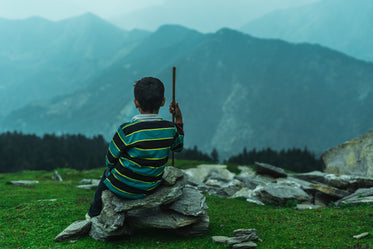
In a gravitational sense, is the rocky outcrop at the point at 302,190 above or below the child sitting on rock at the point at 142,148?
below

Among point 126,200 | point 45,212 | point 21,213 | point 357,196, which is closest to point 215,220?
point 126,200

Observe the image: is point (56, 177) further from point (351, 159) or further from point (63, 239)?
point (351, 159)

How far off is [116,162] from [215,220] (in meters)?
4.23

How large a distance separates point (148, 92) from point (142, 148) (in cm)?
137

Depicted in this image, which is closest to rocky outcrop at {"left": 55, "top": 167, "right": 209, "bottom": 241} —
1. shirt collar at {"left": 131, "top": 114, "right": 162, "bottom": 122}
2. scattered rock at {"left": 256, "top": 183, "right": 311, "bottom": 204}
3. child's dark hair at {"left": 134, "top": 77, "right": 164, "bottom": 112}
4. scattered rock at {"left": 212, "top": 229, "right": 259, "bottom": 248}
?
scattered rock at {"left": 212, "top": 229, "right": 259, "bottom": 248}

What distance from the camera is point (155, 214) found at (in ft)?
25.9

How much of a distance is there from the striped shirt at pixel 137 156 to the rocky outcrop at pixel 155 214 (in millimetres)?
300

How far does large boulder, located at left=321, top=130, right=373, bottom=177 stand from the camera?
66.2ft

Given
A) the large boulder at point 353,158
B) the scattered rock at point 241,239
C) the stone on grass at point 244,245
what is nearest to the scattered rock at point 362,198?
the large boulder at point 353,158

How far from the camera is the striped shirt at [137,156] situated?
7090mm

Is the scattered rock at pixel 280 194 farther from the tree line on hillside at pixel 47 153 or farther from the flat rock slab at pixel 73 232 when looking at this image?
the tree line on hillside at pixel 47 153

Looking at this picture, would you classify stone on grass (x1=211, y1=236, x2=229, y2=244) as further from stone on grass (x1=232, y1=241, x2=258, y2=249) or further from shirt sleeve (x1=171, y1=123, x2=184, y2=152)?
shirt sleeve (x1=171, y1=123, x2=184, y2=152)

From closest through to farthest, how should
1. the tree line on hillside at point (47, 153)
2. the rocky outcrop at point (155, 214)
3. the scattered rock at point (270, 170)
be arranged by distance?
the rocky outcrop at point (155, 214)
the scattered rock at point (270, 170)
the tree line on hillside at point (47, 153)

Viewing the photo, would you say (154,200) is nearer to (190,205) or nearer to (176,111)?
(190,205)
